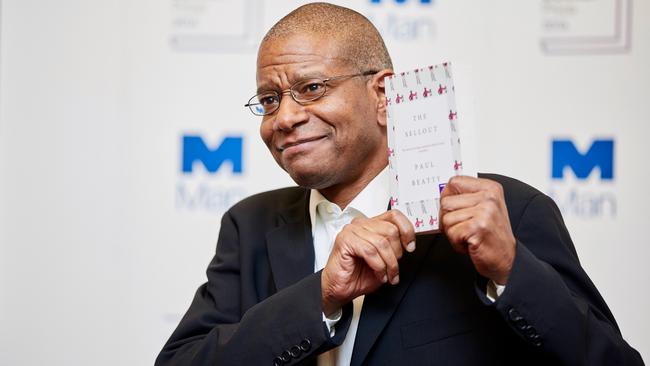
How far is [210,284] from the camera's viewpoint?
1.49 meters

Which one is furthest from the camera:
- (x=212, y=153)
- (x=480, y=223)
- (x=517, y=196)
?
Answer: (x=212, y=153)

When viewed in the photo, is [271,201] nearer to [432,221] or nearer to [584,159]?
[432,221]

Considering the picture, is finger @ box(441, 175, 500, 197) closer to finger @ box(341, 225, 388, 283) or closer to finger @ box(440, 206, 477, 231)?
finger @ box(440, 206, 477, 231)

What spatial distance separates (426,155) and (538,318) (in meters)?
0.32

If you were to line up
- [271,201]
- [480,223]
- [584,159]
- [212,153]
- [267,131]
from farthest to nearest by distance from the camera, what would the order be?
1. [212,153]
2. [584,159]
3. [271,201]
4. [267,131]
5. [480,223]

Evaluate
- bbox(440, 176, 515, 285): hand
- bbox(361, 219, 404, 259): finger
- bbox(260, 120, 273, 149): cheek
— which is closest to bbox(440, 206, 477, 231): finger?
bbox(440, 176, 515, 285): hand

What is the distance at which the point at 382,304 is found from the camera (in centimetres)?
125

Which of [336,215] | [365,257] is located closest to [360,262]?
[365,257]

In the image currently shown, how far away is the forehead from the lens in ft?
4.43

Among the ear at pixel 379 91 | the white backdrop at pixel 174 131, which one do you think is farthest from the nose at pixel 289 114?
the white backdrop at pixel 174 131

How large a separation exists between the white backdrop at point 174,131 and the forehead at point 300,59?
102 cm

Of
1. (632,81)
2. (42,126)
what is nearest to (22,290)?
A: (42,126)

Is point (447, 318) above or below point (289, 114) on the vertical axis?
below

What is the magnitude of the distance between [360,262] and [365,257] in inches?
2.2
